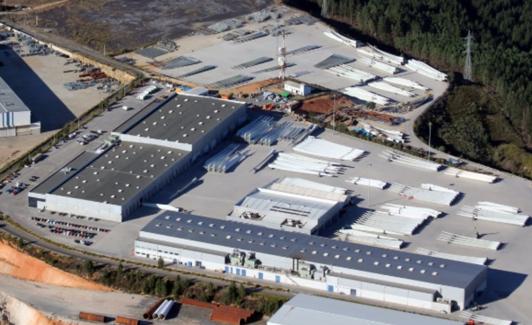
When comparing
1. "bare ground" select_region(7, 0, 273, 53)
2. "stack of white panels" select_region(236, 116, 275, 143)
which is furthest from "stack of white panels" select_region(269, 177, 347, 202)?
"bare ground" select_region(7, 0, 273, 53)

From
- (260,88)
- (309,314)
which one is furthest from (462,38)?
(309,314)

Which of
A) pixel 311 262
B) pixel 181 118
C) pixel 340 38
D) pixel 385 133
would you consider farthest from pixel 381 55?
pixel 311 262

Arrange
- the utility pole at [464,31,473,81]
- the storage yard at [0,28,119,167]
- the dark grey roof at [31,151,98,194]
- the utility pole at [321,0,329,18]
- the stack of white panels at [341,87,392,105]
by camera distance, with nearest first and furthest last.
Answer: the dark grey roof at [31,151,98,194] < the storage yard at [0,28,119,167] < the stack of white panels at [341,87,392,105] < the utility pole at [464,31,473,81] < the utility pole at [321,0,329,18]

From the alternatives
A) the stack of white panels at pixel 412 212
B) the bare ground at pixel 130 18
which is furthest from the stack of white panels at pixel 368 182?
the bare ground at pixel 130 18

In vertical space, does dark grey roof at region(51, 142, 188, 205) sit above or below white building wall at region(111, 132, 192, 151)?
below

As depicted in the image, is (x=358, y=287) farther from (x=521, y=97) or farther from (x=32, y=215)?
(x=521, y=97)

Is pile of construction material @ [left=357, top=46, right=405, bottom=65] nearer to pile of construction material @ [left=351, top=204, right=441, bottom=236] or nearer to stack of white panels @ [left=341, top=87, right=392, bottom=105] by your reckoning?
stack of white panels @ [left=341, top=87, right=392, bottom=105]

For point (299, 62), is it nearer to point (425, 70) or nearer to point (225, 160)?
point (425, 70)
